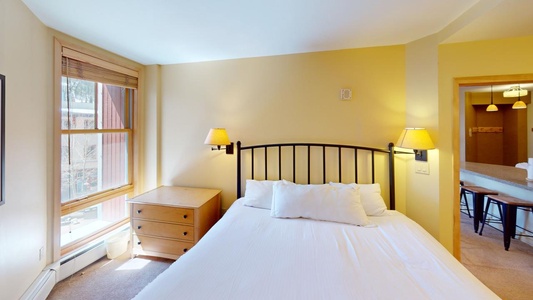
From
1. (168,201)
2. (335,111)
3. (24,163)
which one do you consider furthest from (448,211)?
(24,163)

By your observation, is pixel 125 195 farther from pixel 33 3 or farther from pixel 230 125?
pixel 33 3

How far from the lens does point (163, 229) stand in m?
2.16

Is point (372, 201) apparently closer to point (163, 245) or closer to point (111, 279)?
point (163, 245)

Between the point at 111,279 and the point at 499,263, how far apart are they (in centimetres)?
391

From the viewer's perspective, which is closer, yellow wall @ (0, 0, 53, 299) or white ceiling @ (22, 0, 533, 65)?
yellow wall @ (0, 0, 53, 299)

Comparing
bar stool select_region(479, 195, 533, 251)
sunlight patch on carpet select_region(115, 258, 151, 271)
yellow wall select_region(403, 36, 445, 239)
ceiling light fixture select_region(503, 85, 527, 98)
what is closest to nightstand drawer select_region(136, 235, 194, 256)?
sunlight patch on carpet select_region(115, 258, 151, 271)

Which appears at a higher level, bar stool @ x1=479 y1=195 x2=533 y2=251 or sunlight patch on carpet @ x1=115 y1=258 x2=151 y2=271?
bar stool @ x1=479 y1=195 x2=533 y2=251

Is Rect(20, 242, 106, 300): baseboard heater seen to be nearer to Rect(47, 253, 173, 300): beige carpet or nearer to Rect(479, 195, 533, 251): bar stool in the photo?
Rect(47, 253, 173, 300): beige carpet

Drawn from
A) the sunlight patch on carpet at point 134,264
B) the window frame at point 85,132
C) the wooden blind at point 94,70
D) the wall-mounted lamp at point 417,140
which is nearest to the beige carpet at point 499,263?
the wall-mounted lamp at point 417,140

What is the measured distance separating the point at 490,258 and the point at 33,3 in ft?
15.7

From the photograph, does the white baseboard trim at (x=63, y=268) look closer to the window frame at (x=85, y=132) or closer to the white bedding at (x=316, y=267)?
the window frame at (x=85, y=132)

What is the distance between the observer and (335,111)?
2309 millimetres

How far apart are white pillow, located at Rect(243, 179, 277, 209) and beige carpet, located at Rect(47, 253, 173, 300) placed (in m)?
1.10

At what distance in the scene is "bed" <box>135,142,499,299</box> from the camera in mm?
1018
